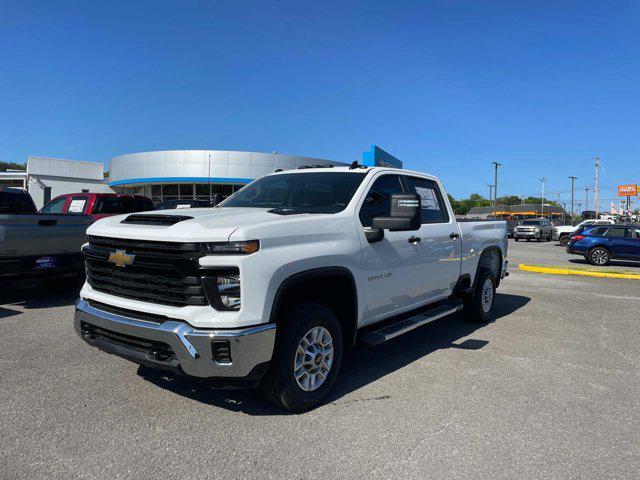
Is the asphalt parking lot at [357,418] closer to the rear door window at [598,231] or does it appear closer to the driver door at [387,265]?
the driver door at [387,265]

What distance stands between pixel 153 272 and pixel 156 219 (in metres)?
0.45

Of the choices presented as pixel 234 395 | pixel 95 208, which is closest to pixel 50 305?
pixel 95 208

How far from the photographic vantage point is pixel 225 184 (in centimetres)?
Result: 4400

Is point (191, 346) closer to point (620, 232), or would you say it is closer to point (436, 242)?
point (436, 242)

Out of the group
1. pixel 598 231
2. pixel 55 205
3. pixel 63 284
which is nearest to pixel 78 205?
pixel 55 205

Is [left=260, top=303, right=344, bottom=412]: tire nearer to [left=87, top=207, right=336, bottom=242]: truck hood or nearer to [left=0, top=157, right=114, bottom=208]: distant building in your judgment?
[left=87, top=207, right=336, bottom=242]: truck hood

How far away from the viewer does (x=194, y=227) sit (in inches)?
129

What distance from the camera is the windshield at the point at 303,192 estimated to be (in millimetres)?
4445

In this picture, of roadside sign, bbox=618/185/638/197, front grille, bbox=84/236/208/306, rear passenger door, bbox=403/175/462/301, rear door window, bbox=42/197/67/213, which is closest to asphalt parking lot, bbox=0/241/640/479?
rear passenger door, bbox=403/175/462/301

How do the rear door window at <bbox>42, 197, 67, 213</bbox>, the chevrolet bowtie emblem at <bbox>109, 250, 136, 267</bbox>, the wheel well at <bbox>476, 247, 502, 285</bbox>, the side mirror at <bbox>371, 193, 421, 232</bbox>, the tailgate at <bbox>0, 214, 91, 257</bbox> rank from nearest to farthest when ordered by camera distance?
the chevrolet bowtie emblem at <bbox>109, 250, 136, 267</bbox>
the side mirror at <bbox>371, 193, 421, 232</bbox>
the tailgate at <bbox>0, 214, 91, 257</bbox>
the wheel well at <bbox>476, 247, 502, 285</bbox>
the rear door window at <bbox>42, 197, 67, 213</bbox>

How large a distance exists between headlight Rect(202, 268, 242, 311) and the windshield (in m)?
1.27

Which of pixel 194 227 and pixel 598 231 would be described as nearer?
pixel 194 227

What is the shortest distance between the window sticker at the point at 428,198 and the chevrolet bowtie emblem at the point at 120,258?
10.6 ft

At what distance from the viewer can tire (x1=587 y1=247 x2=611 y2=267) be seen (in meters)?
17.5
